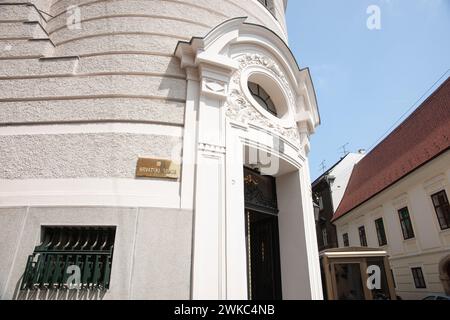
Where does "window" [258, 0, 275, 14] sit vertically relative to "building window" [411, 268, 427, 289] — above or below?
above

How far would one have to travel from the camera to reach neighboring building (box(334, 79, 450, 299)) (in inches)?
503

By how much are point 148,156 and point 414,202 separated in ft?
49.2

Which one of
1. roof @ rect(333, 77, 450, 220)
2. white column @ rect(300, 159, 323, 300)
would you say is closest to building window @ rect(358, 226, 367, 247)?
roof @ rect(333, 77, 450, 220)

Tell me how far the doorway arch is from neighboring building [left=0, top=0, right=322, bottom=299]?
1072cm

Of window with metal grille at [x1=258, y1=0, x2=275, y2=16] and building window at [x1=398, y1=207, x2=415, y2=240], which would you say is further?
building window at [x1=398, y1=207, x2=415, y2=240]

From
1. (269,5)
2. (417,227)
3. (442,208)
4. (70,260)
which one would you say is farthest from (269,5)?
(417,227)

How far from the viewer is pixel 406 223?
15273mm

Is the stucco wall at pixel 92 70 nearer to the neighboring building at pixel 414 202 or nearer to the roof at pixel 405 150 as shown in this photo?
the roof at pixel 405 150

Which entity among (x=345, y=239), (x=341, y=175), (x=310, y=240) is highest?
(x=341, y=175)

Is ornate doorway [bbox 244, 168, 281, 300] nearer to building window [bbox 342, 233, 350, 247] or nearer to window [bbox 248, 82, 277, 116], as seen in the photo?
window [bbox 248, 82, 277, 116]

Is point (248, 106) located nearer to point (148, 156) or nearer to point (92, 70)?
point (148, 156)

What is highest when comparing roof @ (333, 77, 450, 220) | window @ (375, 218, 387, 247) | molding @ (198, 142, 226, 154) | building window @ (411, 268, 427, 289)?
roof @ (333, 77, 450, 220)

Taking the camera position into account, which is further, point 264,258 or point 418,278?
point 418,278

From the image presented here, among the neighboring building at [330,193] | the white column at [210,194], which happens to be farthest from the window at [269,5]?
the neighboring building at [330,193]
